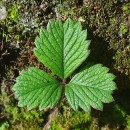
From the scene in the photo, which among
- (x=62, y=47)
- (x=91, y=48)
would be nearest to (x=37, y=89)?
(x=62, y=47)

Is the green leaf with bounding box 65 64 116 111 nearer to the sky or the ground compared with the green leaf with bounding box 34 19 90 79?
nearer to the ground

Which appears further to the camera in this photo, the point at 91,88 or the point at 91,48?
the point at 91,48

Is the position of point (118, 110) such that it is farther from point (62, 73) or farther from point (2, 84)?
point (2, 84)

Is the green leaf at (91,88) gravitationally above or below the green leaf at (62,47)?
below

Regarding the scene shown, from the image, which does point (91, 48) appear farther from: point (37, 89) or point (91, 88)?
point (37, 89)
